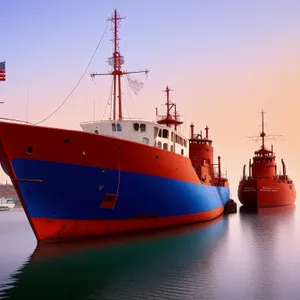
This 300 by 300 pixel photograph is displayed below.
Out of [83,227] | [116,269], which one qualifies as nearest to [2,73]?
[83,227]

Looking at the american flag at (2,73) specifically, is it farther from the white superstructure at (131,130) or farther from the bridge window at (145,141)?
the bridge window at (145,141)

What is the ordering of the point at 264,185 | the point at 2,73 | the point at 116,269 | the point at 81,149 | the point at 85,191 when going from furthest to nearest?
1. the point at 264,185
2. the point at 2,73
3. the point at 85,191
4. the point at 81,149
5. the point at 116,269

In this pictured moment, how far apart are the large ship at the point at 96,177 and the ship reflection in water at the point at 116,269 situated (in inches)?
47.4

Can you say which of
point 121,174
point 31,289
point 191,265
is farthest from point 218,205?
point 31,289

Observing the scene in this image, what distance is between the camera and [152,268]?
14883mm

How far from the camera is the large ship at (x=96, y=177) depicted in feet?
58.0

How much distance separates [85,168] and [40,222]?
138 inches

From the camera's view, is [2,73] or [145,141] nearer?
[2,73]

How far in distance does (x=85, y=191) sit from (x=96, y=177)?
3.03ft

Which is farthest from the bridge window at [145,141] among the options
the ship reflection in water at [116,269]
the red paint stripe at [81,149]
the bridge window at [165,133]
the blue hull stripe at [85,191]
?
the ship reflection in water at [116,269]


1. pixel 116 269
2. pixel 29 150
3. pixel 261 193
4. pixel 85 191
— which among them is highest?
pixel 29 150

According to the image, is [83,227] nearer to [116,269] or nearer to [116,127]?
[116,269]

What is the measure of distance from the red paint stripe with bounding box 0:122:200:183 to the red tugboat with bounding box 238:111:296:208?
1312 inches

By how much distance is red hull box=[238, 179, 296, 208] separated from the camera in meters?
52.1
